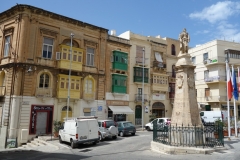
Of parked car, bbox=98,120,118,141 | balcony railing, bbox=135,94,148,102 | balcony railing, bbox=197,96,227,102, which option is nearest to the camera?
parked car, bbox=98,120,118,141

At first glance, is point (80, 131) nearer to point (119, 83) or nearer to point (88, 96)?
point (88, 96)

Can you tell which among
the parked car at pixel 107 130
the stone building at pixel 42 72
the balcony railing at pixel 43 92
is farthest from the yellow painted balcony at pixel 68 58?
the parked car at pixel 107 130

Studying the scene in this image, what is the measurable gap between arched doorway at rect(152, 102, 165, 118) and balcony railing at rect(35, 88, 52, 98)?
53.8ft

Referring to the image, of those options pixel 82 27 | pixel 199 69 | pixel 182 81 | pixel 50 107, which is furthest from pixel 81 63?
pixel 199 69

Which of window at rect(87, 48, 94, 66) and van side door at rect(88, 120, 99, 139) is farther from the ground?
window at rect(87, 48, 94, 66)

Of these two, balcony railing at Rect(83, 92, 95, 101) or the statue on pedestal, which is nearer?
the statue on pedestal

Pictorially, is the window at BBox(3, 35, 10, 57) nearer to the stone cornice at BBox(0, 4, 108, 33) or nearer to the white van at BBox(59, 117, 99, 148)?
the stone cornice at BBox(0, 4, 108, 33)

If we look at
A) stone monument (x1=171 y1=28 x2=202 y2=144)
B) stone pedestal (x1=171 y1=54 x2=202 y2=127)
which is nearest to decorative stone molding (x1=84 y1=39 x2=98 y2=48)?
stone monument (x1=171 y1=28 x2=202 y2=144)

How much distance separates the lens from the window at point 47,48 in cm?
2347

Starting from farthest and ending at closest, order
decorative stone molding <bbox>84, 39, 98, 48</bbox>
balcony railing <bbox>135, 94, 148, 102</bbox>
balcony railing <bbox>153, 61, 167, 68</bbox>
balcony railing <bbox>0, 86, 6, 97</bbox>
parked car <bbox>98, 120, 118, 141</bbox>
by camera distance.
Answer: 1. balcony railing <bbox>153, 61, 167, 68</bbox>
2. balcony railing <bbox>135, 94, 148, 102</bbox>
3. decorative stone molding <bbox>84, 39, 98, 48</bbox>
4. balcony railing <bbox>0, 86, 6, 97</bbox>
5. parked car <bbox>98, 120, 118, 141</bbox>

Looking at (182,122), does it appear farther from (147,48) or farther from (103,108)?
(147,48)

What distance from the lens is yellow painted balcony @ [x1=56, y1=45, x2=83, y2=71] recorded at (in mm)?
23844

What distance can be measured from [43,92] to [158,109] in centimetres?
1838

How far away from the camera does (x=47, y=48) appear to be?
2367cm
